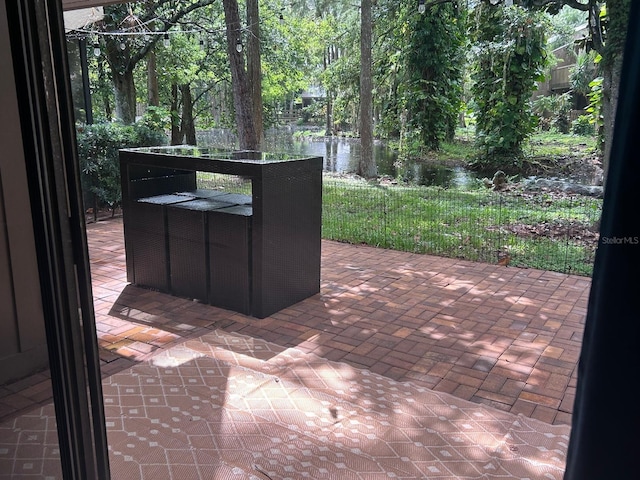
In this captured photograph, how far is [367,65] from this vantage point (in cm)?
1190

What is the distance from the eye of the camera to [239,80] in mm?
10453

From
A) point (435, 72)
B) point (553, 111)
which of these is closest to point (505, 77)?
point (435, 72)

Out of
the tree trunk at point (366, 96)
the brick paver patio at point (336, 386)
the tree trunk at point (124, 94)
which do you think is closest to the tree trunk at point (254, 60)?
the tree trunk at point (366, 96)

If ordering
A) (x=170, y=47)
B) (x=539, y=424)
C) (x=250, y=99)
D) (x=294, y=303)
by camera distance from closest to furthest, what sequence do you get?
(x=539, y=424), (x=294, y=303), (x=250, y=99), (x=170, y=47)

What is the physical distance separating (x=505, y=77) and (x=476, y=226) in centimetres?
556

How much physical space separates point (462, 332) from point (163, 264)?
2.54m

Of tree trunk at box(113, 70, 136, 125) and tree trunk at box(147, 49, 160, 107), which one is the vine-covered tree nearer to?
tree trunk at box(113, 70, 136, 125)

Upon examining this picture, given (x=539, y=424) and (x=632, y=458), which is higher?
(x=632, y=458)

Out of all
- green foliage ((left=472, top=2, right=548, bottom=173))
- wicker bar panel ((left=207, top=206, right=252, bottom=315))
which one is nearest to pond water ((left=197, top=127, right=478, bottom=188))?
green foliage ((left=472, top=2, right=548, bottom=173))

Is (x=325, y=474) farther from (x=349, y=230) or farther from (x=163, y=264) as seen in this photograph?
(x=349, y=230)

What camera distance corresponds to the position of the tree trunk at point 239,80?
1017cm

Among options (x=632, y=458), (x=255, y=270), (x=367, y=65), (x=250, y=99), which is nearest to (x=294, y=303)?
(x=255, y=270)

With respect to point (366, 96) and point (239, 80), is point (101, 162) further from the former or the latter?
point (366, 96)

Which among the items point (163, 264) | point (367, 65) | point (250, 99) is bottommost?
point (163, 264)
